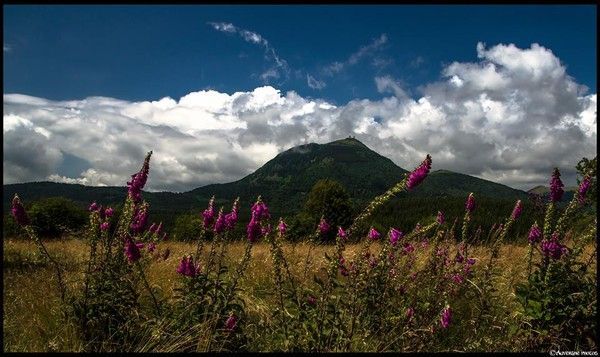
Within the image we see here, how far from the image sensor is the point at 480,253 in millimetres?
10844

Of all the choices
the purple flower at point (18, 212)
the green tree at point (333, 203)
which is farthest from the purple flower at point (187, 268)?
the green tree at point (333, 203)

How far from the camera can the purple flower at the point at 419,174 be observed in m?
4.31

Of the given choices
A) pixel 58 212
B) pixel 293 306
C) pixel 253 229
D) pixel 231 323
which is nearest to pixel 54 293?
pixel 231 323

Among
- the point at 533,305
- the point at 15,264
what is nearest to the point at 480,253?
the point at 533,305

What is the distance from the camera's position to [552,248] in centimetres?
525

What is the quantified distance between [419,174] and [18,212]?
154 inches

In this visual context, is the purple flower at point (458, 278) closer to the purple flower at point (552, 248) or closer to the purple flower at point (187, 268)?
the purple flower at point (552, 248)

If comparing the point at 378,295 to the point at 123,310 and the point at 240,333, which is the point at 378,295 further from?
the point at 123,310

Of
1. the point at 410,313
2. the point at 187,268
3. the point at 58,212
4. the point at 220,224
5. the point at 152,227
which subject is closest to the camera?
the point at 187,268

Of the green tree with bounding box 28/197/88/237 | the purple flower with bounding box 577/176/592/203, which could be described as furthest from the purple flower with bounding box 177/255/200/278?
the green tree with bounding box 28/197/88/237

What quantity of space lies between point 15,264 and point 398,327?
1107 centimetres

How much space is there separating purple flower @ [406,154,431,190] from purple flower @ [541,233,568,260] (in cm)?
204

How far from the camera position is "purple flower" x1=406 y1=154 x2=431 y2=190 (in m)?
4.31

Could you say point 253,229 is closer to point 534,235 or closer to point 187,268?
point 187,268
